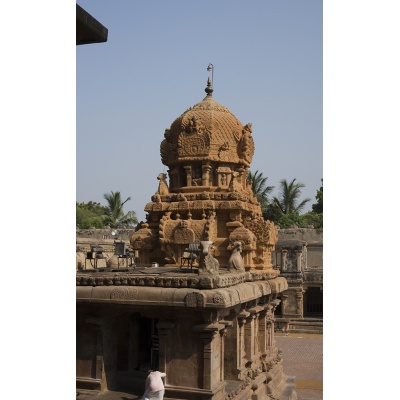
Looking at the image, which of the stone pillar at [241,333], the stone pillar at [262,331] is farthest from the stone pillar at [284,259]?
the stone pillar at [241,333]

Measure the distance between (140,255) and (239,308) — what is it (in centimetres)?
548

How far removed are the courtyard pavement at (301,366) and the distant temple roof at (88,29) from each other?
7590mm

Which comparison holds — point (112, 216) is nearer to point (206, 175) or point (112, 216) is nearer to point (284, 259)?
→ point (284, 259)

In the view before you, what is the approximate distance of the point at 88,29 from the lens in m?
3.75

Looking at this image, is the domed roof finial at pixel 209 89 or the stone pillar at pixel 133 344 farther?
the domed roof finial at pixel 209 89

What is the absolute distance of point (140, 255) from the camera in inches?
634

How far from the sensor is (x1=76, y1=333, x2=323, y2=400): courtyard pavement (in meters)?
9.93

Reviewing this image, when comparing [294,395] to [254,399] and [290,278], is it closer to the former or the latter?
[254,399]

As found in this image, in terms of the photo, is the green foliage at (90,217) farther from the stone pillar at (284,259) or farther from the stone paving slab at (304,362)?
the stone paving slab at (304,362)

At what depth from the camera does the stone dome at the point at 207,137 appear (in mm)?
16609

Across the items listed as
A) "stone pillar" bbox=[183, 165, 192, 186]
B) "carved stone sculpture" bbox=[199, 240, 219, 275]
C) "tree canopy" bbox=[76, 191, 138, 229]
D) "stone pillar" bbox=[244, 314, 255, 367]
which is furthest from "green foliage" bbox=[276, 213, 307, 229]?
"carved stone sculpture" bbox=[199, 240, 219, 275]

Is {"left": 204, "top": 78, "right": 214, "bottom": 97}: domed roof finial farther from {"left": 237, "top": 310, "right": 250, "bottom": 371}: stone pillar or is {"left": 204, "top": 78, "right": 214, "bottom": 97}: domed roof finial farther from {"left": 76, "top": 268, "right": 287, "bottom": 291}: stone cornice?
{"left": 237, "top": 310, "right": 250, "bottom": 371}: stone pillar

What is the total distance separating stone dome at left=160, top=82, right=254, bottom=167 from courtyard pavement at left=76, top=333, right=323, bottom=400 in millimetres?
7758
